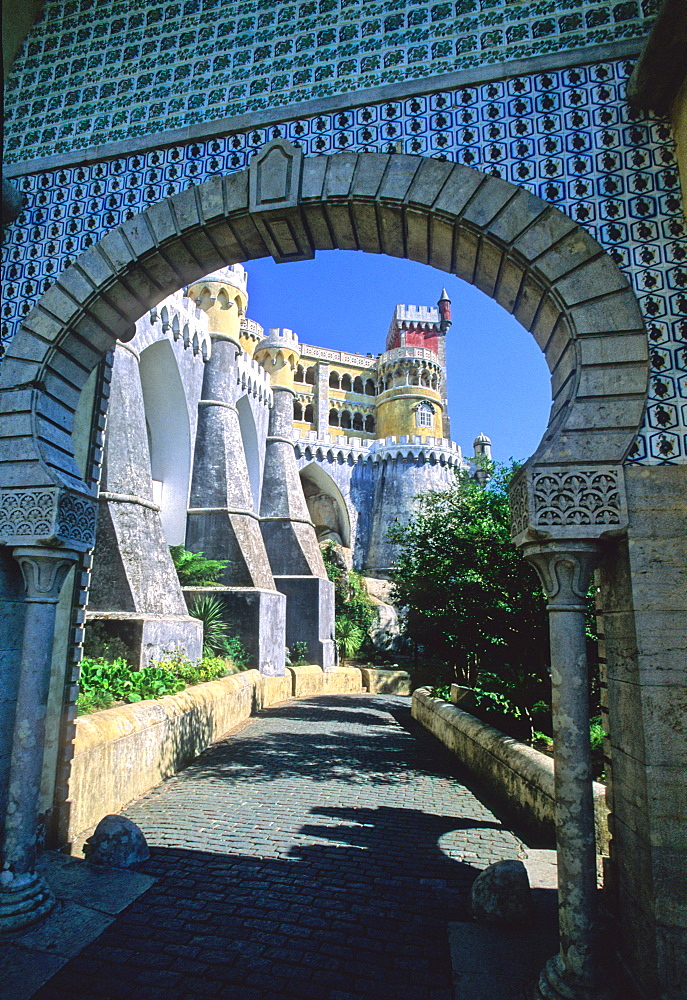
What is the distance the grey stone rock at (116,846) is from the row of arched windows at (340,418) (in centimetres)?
4131

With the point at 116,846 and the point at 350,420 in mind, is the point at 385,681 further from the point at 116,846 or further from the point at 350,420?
the point at 350,420

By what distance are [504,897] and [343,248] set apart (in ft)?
14.9

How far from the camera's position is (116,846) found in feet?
14.7

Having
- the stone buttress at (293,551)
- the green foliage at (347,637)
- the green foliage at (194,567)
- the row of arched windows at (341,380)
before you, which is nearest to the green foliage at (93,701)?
the green foliage at (194,567)

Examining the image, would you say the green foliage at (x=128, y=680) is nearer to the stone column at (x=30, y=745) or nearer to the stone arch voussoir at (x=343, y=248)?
the stone column at (x=30, y=745)

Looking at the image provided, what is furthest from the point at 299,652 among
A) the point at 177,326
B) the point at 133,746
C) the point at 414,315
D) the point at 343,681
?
the point at 414,315

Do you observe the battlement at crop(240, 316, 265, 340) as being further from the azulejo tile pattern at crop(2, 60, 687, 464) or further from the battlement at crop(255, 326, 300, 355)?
the azulejo tile pattern at crop(2, 60, 687, 464)

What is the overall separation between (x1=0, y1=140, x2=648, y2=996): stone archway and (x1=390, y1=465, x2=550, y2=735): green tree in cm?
534

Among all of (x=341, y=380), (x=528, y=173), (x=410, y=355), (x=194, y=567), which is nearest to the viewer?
(x=528, y=173)

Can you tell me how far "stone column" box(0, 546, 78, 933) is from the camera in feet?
11.3

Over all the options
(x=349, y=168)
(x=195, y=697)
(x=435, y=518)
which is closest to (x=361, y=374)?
(x=435, y=518)

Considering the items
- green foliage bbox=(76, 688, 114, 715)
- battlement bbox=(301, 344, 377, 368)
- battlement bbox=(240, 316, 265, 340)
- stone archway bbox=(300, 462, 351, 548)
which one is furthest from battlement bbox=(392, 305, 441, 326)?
green foliage bbox=(76, 688, 114, 715)

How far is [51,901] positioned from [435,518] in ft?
34.0

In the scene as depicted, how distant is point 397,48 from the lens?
4.48 meters
